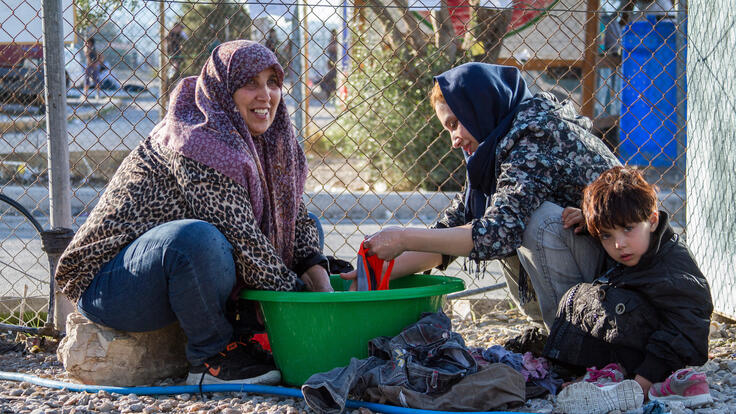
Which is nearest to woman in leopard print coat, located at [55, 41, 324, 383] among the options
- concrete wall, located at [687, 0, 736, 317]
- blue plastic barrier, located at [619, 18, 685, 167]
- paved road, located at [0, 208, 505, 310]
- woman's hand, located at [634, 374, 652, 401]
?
woman's hand, located at [634, 374, 652, 401]

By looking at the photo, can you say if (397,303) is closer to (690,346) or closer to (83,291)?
(690,346)

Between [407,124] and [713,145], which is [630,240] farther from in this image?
→ [407,124]

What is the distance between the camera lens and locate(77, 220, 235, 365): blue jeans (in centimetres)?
244

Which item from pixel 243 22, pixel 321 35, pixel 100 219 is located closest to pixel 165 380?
pixel 100 219

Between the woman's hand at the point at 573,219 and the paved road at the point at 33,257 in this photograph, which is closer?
the woman's hand at the point at 573,219

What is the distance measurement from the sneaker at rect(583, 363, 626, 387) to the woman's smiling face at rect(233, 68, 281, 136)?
4.63 ft

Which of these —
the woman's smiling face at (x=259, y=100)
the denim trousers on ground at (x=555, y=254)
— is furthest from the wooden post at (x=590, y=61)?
the woman's smiling face at (x=259, y=100)

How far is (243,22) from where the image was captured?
496 inches

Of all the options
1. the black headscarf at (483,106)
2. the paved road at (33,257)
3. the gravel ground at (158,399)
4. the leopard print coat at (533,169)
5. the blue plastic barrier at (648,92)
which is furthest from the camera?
the blue plastic barrier at (648,92)

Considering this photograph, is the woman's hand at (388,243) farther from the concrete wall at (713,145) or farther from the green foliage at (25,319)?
the green foliage at (25,319)

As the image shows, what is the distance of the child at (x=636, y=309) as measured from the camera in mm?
2363

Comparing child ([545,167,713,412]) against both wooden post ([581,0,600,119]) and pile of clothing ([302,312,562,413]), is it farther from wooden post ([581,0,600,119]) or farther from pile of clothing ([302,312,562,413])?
wooden post ([581,0,600,119])

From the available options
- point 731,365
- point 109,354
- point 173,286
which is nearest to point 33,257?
point 109,354

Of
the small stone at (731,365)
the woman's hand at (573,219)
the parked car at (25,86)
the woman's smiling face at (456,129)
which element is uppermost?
the parked car at (25,86)
